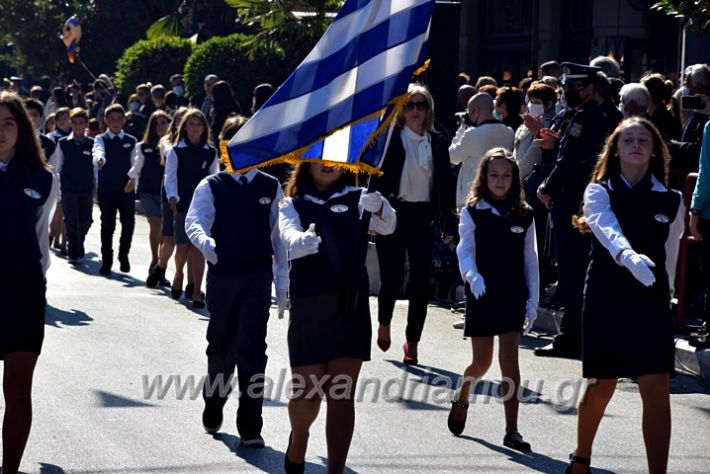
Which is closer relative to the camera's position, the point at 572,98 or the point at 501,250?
the point at 501,250

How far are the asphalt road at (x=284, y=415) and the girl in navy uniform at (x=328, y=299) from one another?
79 cm

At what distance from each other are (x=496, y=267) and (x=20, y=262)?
2762 millimetres

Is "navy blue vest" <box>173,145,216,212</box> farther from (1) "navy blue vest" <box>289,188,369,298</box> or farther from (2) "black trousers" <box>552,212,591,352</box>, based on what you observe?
(1) "navy blue vest" <box>289,188,369,298</box>

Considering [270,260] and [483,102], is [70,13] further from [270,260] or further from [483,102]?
[270,260]

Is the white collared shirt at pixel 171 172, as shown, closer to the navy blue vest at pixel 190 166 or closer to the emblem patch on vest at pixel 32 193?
the navy blue vest at pixel 190 166

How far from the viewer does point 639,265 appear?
633cm

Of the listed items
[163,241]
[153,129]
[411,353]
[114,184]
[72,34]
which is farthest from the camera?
[72,34]

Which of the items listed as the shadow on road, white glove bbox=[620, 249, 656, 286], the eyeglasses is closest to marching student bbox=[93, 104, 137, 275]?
the shadow on road

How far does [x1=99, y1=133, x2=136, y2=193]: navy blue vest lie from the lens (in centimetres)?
1560

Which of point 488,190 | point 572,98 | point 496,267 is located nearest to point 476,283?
point 496,267

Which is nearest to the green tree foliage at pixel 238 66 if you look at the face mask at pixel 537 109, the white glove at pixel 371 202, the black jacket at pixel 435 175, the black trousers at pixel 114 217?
the black trousers at pixel 114 217

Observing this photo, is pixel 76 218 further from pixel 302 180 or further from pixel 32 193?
pixel 302 180

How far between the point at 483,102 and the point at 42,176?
18.6ft

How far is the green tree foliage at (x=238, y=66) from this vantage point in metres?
23.1
